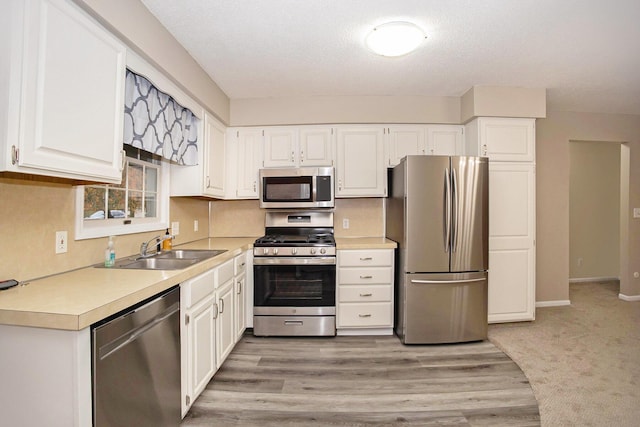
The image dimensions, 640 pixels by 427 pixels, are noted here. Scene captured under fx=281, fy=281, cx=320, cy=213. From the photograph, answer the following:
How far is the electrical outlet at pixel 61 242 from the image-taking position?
58.8 inches

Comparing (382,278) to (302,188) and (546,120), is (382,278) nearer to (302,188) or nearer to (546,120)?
(302,188)

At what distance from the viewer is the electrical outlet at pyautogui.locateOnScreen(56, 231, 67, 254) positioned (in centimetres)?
149

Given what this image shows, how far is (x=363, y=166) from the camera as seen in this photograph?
124 inches

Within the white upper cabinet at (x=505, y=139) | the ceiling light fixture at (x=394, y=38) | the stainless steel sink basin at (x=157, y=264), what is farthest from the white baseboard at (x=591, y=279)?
the stainless steel sink basin at (x=157, y=264)

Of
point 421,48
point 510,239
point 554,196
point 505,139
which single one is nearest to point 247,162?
point 421,48

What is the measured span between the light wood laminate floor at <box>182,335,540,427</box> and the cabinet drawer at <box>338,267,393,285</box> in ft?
1.88

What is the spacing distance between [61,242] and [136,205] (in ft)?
2.50

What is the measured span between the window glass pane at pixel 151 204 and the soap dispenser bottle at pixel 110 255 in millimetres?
649

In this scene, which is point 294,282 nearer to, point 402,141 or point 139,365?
point 139,365

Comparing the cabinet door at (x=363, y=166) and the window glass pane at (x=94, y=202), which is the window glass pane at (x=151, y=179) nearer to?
the window glass pane at (x=94, y=202)

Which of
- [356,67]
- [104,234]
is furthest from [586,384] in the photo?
[104,234]

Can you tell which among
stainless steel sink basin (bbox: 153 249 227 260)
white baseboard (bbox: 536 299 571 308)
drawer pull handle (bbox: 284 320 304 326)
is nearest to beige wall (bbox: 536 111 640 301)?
white baseboard (bbox: 536 299 571 308)

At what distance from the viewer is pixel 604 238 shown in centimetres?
493

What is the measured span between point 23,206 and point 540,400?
3197 mm
